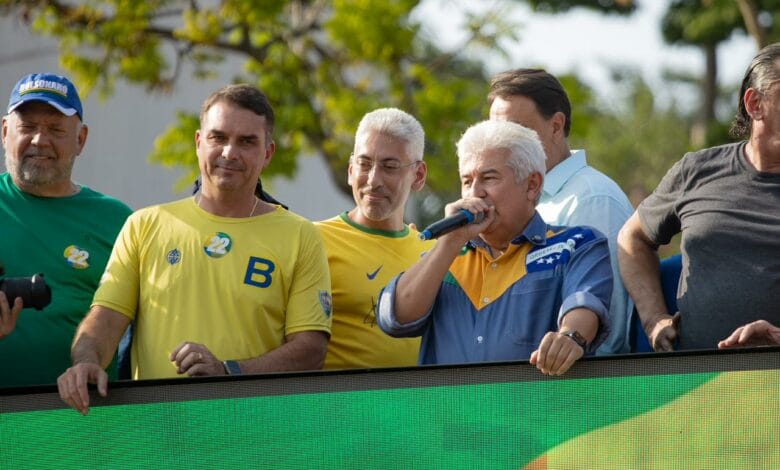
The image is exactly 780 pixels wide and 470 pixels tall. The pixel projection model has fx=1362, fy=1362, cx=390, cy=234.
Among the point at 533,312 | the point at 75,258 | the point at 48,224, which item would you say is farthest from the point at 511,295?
the point at 48,224

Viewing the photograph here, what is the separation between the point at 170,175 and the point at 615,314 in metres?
18.4

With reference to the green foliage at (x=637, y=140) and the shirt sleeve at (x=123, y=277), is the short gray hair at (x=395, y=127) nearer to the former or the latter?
the shirt sleeve at (x=123, y=277)

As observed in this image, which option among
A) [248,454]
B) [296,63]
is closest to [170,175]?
[296,63]

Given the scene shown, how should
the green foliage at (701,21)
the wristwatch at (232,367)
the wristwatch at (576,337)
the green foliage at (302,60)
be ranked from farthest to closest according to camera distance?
the green foliage at (701,21)
the green foliage at (302,60)
the wristwatch at (232,367)
the wristwatch at (576,337)

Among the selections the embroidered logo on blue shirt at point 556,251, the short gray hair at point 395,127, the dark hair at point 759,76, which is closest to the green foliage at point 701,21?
the short gray hair at point 395,127

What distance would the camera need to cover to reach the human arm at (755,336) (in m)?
4.03

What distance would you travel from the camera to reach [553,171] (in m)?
5.31

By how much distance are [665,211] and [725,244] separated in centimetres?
32

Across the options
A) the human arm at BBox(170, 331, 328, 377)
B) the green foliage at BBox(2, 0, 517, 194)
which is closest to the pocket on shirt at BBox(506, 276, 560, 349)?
the human arm at BBox(170, 331, 328, 377)

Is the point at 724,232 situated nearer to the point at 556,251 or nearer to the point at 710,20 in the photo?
the point at 556,251

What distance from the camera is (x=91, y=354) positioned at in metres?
4.38

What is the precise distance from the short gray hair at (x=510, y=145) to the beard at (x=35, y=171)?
1.58 m

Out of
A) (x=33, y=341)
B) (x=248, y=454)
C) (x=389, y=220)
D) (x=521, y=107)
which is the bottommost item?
(x=248, y=454)

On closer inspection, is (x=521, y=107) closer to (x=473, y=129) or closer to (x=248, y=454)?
(x=473, y=129)
